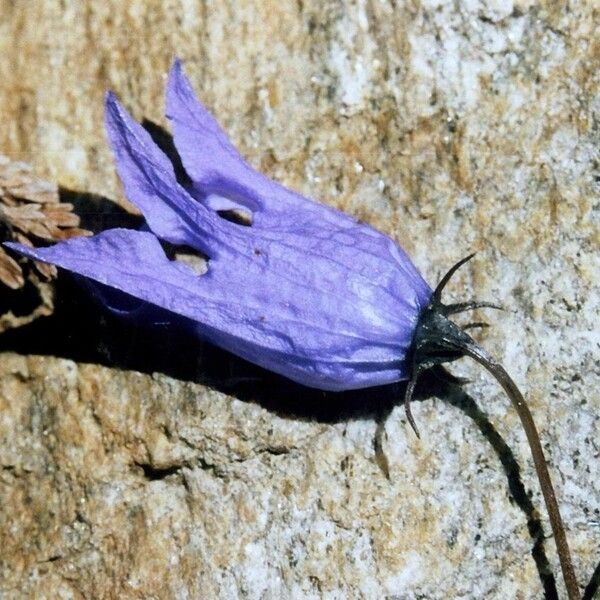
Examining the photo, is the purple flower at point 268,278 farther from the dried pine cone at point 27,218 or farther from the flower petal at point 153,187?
the dried pine cone at point 27,218

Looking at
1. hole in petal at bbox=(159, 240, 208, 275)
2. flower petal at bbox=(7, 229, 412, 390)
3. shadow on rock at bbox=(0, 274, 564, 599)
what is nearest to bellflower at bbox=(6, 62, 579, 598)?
flower petal at bbox=(7, 229, 412, 390)

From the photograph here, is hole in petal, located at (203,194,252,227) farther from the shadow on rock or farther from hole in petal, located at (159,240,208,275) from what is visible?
the shadow on rock

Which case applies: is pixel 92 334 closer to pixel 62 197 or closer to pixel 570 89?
pixel 62 197

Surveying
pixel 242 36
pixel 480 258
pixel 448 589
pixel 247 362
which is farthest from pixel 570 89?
pixel 448 589

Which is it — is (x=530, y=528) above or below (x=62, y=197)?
below

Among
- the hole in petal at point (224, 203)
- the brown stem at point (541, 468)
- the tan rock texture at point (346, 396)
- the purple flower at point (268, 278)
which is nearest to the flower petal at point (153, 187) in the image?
the purple flower at point (268, 278)

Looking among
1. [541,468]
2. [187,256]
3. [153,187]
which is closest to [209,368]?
[187,256]

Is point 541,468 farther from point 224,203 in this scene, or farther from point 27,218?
point 27,218
